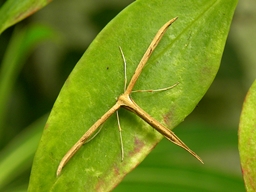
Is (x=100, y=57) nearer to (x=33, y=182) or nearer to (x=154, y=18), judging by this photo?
(x=154, y=18)

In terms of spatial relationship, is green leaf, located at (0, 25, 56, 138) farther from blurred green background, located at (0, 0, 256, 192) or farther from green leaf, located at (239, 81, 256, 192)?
green leaf, located at (239, 81, 256, 192)

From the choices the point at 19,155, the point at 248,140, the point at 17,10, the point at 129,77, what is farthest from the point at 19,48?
the point at 248,140

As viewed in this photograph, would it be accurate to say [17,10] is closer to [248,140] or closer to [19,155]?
[248,140]

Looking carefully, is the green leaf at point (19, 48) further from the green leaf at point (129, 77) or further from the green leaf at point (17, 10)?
the green leaf at point (129, 77)

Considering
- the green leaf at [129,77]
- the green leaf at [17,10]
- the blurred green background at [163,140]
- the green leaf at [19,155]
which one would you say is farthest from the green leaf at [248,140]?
the green leaf at [19,155]

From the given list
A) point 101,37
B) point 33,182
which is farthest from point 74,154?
point 101,37

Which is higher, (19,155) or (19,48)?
(19,48)
